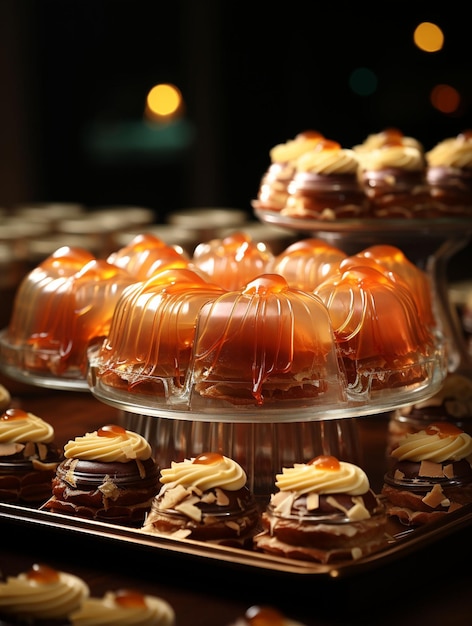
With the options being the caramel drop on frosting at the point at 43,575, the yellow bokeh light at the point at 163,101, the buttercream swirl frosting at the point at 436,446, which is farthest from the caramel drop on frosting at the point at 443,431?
the yellow bokeh light at the point at 163,101

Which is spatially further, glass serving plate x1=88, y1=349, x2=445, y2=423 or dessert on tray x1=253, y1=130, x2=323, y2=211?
dessert on tray x1=253, y1=130, x2=323, y2=211

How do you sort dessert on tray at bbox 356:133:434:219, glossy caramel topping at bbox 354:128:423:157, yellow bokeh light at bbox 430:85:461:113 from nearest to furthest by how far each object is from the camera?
dessert on tray at bbox 356:133:434:219 → glossy caramel topping at bbox 354:128:423:157 → yellow bokeh light at bbox 430:85:461:113

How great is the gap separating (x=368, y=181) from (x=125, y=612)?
1535 millimetres

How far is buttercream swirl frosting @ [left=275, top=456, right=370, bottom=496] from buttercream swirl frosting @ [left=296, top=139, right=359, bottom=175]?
101cm

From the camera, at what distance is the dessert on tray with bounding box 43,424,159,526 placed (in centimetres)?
191

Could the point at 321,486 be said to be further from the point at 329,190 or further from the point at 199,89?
the point at 199,89

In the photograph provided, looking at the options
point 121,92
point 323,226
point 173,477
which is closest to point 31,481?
point 173,477

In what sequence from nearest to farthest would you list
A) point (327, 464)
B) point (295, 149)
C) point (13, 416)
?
point (327, 464)
point (13, 416)
point (295, 149)

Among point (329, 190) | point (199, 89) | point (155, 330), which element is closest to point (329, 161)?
point (329, 190)

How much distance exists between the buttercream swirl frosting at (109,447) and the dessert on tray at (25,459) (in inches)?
4.9

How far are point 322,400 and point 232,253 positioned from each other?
2.54 ft

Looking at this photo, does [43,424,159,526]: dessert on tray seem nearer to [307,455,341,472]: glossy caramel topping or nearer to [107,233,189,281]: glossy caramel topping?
[307,455,341,472]: glossy caramel topping

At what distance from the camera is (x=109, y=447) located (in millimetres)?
1934

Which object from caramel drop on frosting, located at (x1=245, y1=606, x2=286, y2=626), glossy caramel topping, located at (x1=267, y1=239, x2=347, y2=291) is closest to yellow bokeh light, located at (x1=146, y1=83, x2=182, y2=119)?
glossy caramel topping, located at (x1=267, y1=239, x2=347, y2=291)
